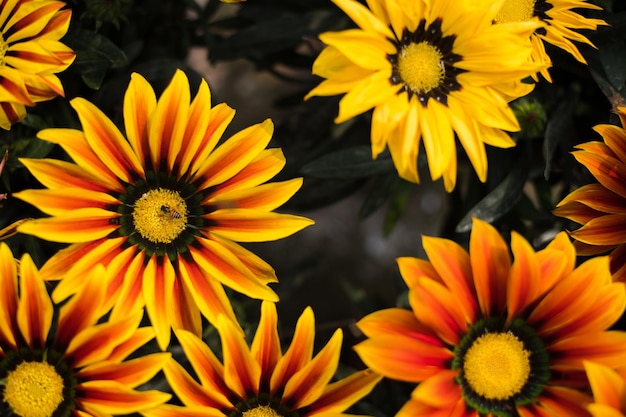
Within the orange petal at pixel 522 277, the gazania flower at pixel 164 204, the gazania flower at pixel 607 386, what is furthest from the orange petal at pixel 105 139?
the gazania flower at pixel 607 386

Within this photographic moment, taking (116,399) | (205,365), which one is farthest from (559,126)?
Result: (116,399)

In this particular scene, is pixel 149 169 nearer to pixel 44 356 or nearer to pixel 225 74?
pixel 44 356

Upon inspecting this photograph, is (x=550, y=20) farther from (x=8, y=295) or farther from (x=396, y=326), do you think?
(x=8, y=295)

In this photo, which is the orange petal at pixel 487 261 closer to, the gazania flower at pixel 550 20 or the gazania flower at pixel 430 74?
the gazania flower at pixel 430 74

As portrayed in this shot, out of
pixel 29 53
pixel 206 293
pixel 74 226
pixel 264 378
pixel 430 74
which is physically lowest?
pixel 264 378

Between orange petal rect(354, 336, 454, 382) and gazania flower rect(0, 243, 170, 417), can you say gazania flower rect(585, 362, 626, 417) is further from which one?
gazania flower rect(0, 243, 170, 417)

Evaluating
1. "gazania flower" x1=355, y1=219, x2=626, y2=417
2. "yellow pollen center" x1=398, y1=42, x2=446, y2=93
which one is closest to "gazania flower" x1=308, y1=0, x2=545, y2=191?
"yellow pollen center" x1=398, y1=42, x2=446, y2=93
